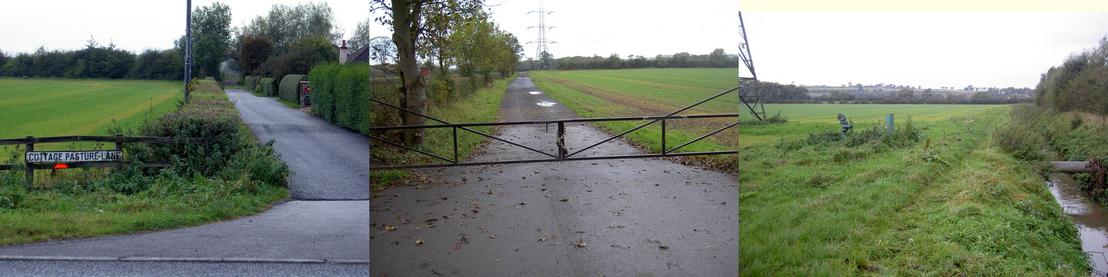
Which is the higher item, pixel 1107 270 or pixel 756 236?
pixel 756 236

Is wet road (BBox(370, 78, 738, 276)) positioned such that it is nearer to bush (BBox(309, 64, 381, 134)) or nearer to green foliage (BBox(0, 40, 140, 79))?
bush (BBox(309, 64, 381, 134))

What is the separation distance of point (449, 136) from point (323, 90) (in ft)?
6.97

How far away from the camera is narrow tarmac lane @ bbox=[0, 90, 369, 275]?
4859 mm

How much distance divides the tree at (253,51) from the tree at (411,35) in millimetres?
3066

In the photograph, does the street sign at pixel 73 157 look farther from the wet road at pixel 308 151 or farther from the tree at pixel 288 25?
the tree at pixel 288 25

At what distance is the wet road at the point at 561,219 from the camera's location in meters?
2.36

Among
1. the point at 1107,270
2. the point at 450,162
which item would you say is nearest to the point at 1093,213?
the point at 1107,270

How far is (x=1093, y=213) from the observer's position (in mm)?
4473

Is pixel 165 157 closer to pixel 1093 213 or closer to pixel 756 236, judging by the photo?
pixel 756 236

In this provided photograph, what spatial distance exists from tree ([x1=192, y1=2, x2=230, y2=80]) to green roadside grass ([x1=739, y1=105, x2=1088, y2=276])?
436 cm

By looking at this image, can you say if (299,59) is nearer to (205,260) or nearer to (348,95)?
(348,95)

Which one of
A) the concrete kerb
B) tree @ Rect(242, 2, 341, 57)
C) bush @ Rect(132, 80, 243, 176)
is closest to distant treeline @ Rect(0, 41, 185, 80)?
bush @ Rect(132, 80, 243, 176)

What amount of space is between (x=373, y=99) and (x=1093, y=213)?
4.79m

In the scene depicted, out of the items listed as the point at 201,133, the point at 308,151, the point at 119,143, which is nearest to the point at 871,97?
the point at 308,151
